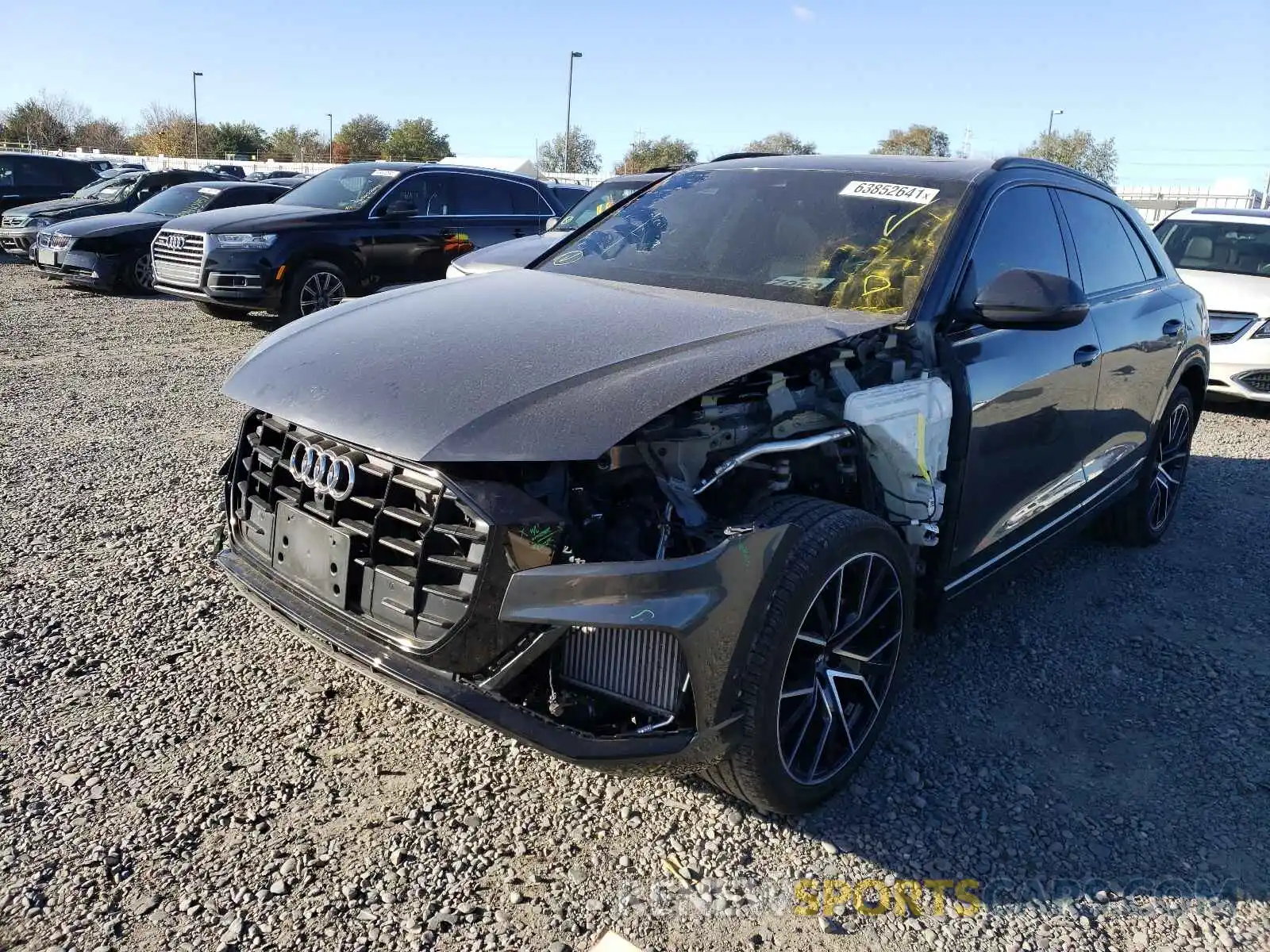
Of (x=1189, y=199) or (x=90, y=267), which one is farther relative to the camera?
(x=1189, y=199)

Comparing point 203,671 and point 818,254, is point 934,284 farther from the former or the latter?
point 203,671

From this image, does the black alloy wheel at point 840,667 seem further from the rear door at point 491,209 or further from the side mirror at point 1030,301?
the rear door at point 491,209

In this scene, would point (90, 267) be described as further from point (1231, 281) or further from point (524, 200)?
point (1231, 281)

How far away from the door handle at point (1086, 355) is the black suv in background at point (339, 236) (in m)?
7.94

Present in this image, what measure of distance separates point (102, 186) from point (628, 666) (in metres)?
17.8

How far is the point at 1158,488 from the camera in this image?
500 centimetres

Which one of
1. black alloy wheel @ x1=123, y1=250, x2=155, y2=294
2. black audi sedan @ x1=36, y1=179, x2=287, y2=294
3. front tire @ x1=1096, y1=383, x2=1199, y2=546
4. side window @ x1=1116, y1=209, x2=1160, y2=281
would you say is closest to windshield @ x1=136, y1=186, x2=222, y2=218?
black audi sedan @ x1=36, y1=179, x2=287, y2=294

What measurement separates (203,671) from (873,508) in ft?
7.42

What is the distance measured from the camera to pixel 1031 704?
11.1 feet

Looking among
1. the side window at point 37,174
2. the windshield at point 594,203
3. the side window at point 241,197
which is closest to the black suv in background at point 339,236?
the windshield at point 594,203

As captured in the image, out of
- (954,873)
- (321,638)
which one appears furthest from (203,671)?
(954,873)

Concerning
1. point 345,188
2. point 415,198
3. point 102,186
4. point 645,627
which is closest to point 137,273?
point 345,188

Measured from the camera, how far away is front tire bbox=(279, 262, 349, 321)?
973cm

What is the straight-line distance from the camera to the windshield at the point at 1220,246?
359 inches
